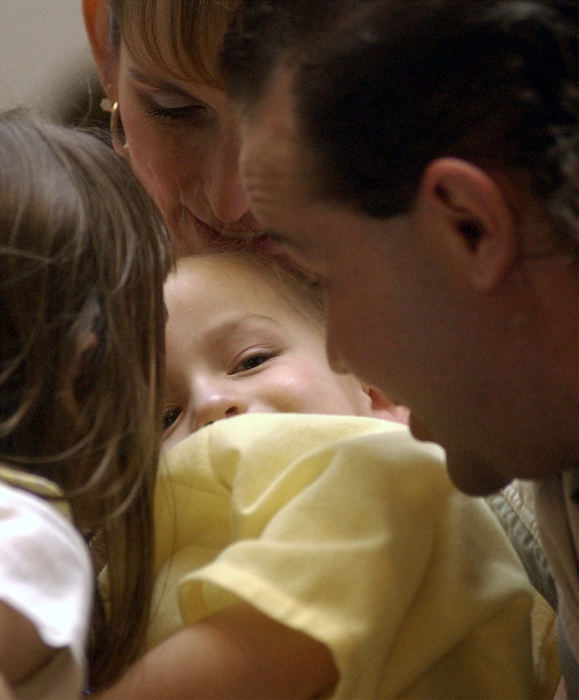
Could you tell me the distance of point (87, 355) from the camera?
3.04 ft

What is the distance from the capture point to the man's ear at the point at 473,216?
74cm

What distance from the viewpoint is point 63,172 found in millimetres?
976

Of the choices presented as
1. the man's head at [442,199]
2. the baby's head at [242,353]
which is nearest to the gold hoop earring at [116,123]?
the baby's head at [242,353]

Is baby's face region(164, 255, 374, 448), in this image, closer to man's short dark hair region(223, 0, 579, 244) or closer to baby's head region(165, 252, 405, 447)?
baby's head region(165, 252, 405, 447)

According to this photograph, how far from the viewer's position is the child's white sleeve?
0.74 meters

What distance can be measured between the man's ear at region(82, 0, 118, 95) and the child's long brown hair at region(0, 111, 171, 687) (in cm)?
57

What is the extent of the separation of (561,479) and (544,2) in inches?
14.8

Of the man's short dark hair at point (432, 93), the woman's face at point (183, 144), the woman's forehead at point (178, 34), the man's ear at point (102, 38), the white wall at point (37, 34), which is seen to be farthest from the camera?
the white wall at point (37, 34)

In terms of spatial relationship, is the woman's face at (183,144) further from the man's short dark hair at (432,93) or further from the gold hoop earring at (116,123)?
the man's short dark hair at (432,93)

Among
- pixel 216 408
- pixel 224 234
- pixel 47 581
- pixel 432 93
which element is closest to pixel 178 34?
pixel 224 234

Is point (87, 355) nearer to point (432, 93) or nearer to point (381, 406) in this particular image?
point (432, 93)

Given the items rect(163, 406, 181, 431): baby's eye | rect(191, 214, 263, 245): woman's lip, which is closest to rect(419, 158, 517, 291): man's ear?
rect(163, 406, 181, 431): baby's eye

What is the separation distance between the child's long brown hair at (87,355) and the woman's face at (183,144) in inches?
14.7

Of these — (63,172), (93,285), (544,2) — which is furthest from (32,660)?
(544,2)
